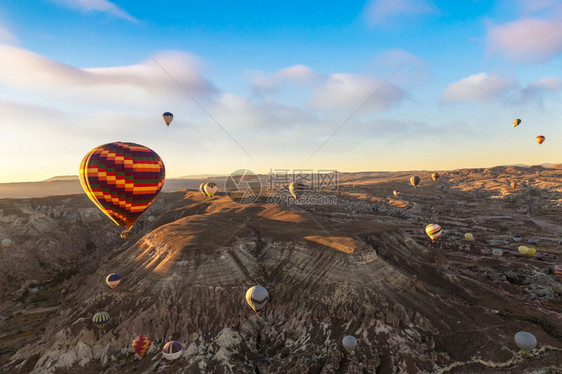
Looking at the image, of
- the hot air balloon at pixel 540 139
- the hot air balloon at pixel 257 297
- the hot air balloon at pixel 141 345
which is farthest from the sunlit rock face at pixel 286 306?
the hot air balloon at pixel 540 139

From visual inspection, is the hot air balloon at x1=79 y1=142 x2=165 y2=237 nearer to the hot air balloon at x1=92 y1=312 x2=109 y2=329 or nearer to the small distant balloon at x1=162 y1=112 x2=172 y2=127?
the hot air balloon at x1=92 y1=312 x2=109 y2=329

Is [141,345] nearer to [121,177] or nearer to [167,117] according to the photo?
[121,177]

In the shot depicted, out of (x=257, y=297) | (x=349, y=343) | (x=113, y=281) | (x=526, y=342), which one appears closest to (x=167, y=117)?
(x=113, y=281)

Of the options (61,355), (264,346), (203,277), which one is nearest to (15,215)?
(61,355)

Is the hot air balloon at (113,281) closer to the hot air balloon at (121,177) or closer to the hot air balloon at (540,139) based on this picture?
the hot air balloon at (121,177)

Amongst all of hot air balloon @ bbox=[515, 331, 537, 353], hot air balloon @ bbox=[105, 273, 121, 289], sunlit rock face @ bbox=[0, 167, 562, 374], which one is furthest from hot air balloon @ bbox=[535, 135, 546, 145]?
hot air balloon @ bbox=[105, 273, 121, 289]
